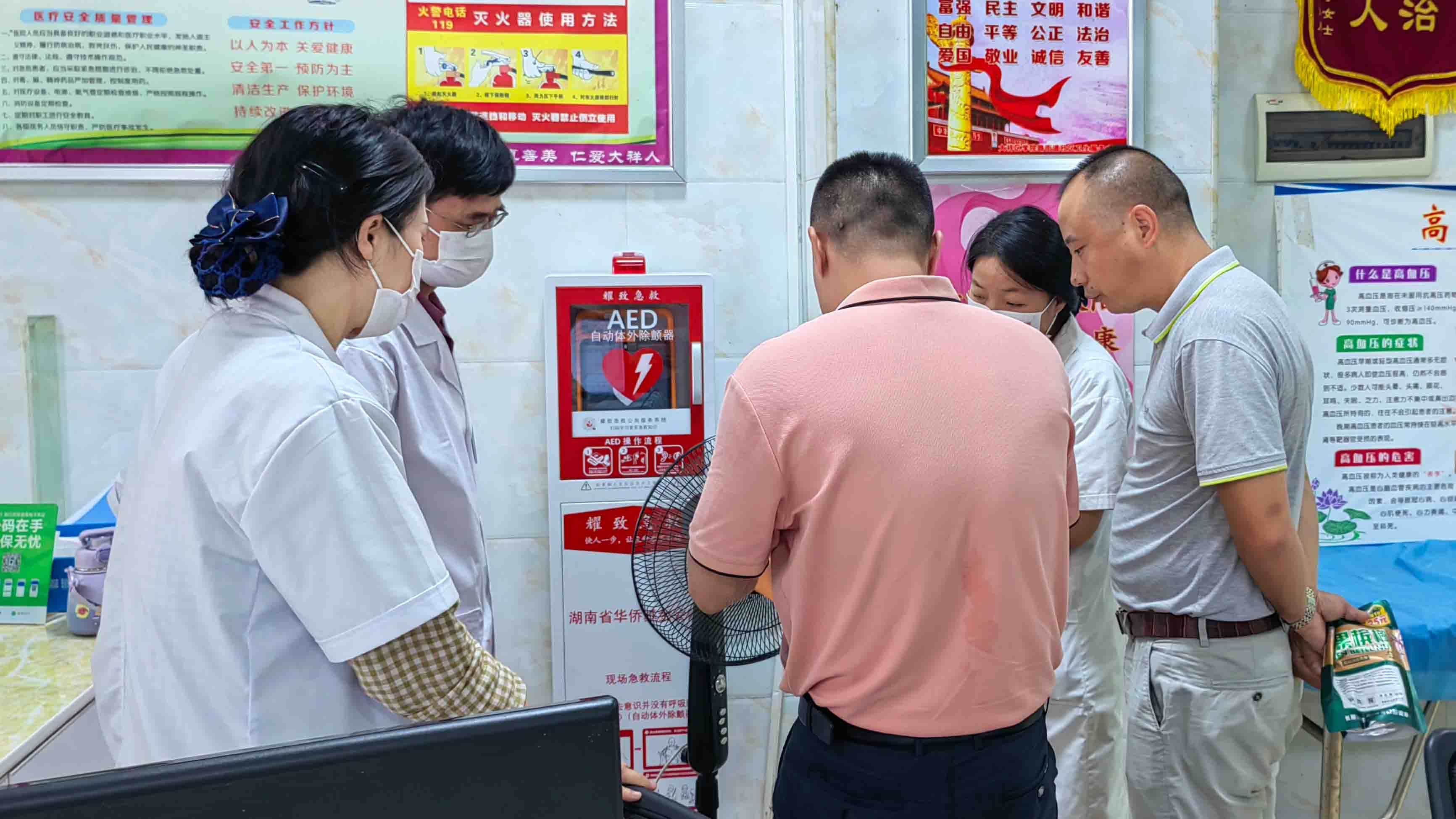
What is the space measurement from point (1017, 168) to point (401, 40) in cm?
172

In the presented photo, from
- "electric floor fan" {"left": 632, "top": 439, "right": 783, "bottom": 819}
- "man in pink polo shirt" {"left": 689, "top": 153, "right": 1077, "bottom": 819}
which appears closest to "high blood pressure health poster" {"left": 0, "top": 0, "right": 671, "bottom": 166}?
"electric floor fan" {"left": 632, "top": 439, "right": 783, "bottom": 819}

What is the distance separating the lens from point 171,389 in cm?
110

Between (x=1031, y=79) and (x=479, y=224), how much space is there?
1.64 m

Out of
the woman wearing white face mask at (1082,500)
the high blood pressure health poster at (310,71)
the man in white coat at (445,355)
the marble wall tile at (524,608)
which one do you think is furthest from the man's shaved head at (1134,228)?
the marble wall tile at (524,608)

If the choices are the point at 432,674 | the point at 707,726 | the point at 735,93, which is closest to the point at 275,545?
the point at 432,674

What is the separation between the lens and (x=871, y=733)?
140cm

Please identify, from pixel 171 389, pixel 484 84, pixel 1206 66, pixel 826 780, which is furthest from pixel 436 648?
pixel 1206 66

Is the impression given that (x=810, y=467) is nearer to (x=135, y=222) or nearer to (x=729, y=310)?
(x=729, y=310)

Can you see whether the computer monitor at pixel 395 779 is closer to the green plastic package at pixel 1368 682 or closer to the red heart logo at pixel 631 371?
the green plastic package at pixel 1368 682

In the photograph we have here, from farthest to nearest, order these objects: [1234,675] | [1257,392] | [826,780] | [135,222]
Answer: [135,222], [1234,675], [1257,392], [826,780]

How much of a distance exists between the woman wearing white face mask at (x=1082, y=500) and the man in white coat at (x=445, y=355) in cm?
108

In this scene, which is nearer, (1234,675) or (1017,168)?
(1234,675)

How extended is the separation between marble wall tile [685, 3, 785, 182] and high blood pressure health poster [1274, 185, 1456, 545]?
1.56m

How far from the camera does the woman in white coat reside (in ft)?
3.12
